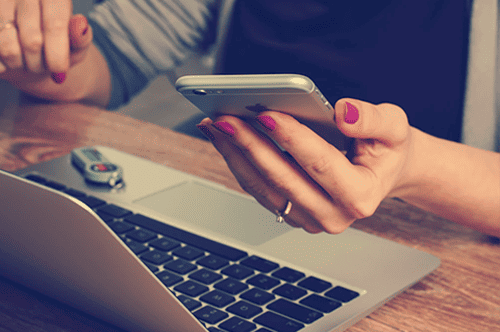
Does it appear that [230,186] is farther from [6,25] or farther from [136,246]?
[6,25]

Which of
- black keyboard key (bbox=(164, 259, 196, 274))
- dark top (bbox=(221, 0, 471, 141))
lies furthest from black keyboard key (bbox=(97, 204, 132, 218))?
dark top (bbox=(221, 0, 471, 141))

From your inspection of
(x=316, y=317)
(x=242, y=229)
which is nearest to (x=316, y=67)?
(x=242, y=229)

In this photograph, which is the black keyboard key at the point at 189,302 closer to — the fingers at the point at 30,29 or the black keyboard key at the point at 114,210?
the black keyboard key at the point at 114,210

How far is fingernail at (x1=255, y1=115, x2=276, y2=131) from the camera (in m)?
0.40

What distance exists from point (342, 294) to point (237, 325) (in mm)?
101

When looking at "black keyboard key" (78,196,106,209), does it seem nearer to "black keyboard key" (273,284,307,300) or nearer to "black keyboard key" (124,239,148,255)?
"black keyboard key" (124,239,148,255)

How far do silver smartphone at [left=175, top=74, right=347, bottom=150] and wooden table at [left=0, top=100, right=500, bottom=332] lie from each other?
0.17m

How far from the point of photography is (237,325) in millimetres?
381

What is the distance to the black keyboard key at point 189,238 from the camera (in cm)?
49

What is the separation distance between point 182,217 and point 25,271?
187 millimetres

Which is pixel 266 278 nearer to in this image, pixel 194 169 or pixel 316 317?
pixel 316 317

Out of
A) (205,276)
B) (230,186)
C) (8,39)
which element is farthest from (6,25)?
(205,276)

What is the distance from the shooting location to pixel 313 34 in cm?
113

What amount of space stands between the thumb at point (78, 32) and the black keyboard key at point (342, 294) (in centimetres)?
48
